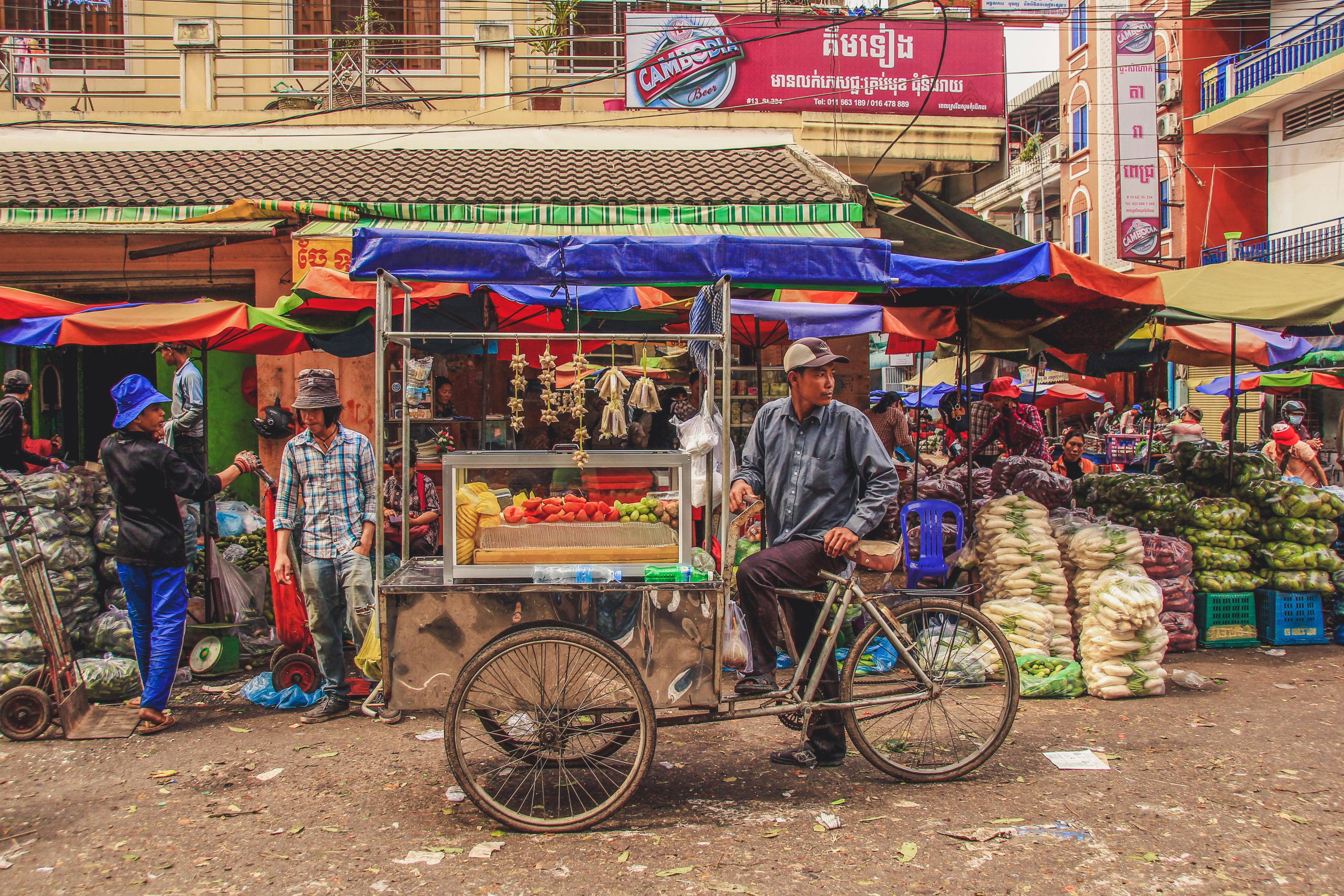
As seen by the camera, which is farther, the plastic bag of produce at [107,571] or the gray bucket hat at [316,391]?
the plastic bag of produce at [107,571]

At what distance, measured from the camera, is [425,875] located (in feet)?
10.5

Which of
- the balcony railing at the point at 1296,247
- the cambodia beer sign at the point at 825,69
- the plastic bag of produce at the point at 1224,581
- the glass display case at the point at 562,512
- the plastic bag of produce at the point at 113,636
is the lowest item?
the plastic bag of produce at the point at 113,636

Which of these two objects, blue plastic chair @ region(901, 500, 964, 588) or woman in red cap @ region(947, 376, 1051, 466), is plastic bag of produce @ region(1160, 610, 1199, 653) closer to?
blue plastic chair @ region(901, 500, 964, 588)

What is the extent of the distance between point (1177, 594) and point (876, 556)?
145 inches

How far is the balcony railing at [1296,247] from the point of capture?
64.1ft

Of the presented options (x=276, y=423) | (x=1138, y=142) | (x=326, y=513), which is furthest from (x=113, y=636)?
(x=1138, y=142)

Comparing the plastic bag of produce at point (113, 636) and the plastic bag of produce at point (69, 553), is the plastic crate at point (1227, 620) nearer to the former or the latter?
the plastic bag of produce at point (113, 636)

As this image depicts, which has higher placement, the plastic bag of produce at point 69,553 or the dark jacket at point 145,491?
the dark jacket at point 145,491

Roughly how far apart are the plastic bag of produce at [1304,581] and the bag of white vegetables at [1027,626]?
7.07 ft

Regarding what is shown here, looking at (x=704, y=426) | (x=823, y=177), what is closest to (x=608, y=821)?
(x=704, y=426)

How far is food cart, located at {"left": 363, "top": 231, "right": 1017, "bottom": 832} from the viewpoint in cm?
352

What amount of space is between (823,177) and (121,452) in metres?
7.96

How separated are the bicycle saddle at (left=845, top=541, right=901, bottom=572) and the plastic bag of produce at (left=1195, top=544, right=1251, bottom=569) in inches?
153

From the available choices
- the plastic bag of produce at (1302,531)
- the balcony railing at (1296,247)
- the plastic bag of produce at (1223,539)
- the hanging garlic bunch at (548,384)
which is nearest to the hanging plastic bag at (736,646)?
the hanging garlic bunch at (548,384)
